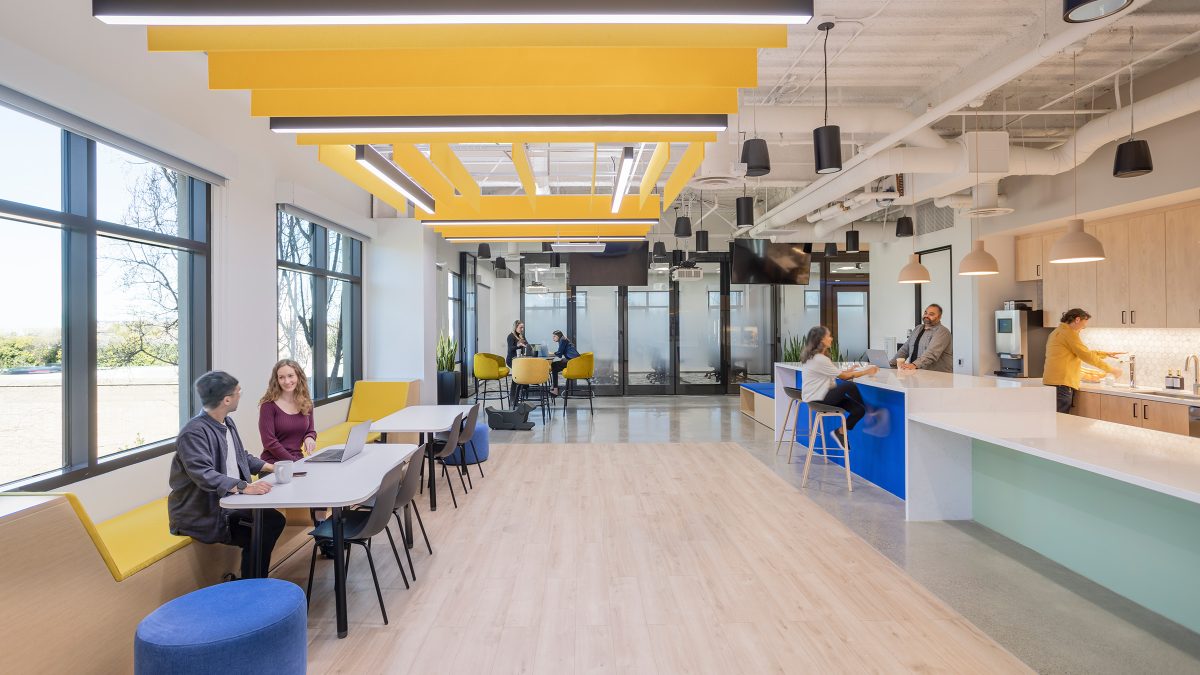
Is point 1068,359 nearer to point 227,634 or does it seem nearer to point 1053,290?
point 1053,290

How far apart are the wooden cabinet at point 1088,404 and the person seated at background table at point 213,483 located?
7.80 meters

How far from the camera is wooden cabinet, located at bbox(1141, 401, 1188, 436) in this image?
18.0ft

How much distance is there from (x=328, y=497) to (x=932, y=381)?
4.66 m

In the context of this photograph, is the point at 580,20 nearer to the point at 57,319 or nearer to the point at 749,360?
the point at 57,319

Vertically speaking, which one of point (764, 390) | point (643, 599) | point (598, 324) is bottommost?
point (643, 599)

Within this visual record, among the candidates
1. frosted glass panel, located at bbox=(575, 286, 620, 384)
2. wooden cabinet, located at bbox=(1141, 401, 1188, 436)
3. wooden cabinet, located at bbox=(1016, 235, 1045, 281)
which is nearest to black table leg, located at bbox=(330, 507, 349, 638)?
wooden cabinet, located at bbox=(1141, 401, 1188, 436)

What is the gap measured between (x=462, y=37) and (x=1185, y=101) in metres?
5.26

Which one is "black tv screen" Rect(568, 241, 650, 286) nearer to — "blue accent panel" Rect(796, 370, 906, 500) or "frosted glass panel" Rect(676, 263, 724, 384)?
"frosted glass panel" Rect(676, 263, 724, 384)

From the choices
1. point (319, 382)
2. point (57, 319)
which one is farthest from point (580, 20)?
point (319, 382)

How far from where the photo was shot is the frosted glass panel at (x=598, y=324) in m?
13.0

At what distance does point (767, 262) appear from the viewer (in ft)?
40.4

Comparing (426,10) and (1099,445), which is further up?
(426,10)

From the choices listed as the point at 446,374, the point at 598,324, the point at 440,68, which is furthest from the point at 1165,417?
the point at 598,324

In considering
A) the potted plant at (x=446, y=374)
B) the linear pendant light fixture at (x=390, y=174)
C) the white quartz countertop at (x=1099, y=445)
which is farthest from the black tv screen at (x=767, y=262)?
the white quartz countertop at (x=1099, y=445)
